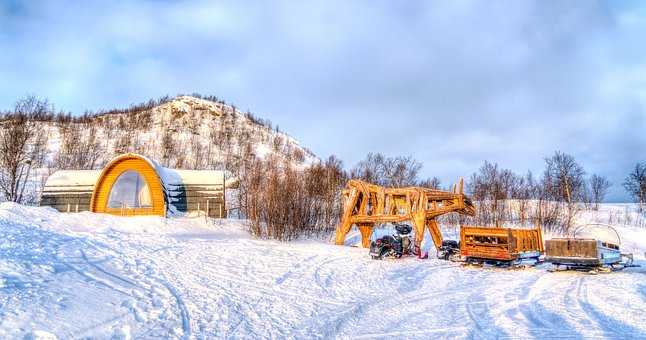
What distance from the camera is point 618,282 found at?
464 inches

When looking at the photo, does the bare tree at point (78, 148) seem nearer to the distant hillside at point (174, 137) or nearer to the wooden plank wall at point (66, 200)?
the distant hillside at point (174, 137)

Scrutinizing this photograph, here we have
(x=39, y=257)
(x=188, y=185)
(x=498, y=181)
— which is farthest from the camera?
(x=498, y=181)

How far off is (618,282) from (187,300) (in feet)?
37.9

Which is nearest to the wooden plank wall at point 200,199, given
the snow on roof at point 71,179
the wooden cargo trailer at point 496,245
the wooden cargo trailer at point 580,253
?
the snow on roof at point 71,179

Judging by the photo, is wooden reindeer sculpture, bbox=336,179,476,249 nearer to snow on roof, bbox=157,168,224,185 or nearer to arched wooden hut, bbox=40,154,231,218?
arched wooden hut, bbox=40,154,231,218

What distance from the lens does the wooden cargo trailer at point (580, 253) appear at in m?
13.8

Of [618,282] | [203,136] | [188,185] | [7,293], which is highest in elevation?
[203,136]

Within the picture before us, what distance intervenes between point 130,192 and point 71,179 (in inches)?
228

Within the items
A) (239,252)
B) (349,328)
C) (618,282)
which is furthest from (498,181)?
(349,328)

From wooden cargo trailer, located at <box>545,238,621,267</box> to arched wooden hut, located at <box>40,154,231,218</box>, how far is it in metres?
17.9

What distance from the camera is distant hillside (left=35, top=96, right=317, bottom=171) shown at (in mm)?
59500

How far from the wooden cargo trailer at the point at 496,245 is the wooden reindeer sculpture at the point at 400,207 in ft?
6.89

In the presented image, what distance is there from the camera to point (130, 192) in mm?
24281

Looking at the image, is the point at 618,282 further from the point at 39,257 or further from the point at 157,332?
the point at 39,257
